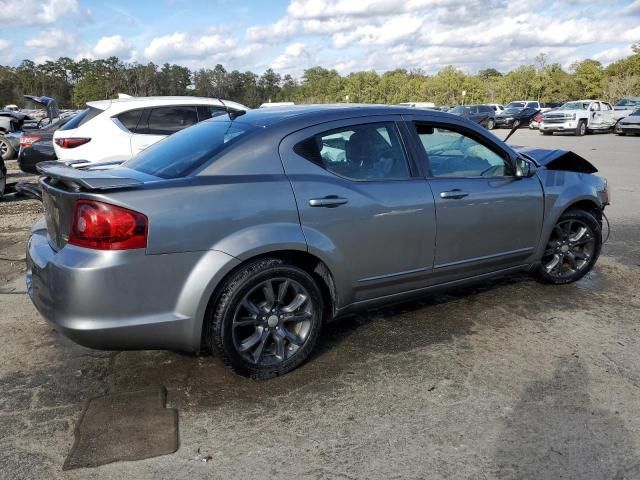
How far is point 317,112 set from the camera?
12.3ft

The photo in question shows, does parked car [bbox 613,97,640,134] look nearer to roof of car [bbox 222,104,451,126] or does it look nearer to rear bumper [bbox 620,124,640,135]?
rear bumper [bbox 620,124,640,135]

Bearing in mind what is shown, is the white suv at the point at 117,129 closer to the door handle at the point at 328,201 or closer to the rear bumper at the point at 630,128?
the door handle at the point at 328,201

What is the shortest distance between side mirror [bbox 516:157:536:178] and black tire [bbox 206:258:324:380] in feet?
6.45

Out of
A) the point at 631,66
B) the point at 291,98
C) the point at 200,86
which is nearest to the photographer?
the point at 631,66

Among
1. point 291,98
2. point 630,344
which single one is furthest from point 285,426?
point 291,98

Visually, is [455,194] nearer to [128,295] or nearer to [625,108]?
[128,295]

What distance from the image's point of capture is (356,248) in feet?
11.8

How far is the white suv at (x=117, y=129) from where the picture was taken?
798 centimetres

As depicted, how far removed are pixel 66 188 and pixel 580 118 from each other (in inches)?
1167

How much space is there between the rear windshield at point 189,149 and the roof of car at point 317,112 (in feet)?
0.41

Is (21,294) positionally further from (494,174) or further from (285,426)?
(494,174)

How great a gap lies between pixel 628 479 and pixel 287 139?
2.50 metres

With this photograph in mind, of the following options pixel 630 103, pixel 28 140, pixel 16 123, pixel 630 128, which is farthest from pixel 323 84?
pixel 28 140

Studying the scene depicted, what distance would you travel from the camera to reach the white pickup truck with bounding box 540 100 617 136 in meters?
28.3
